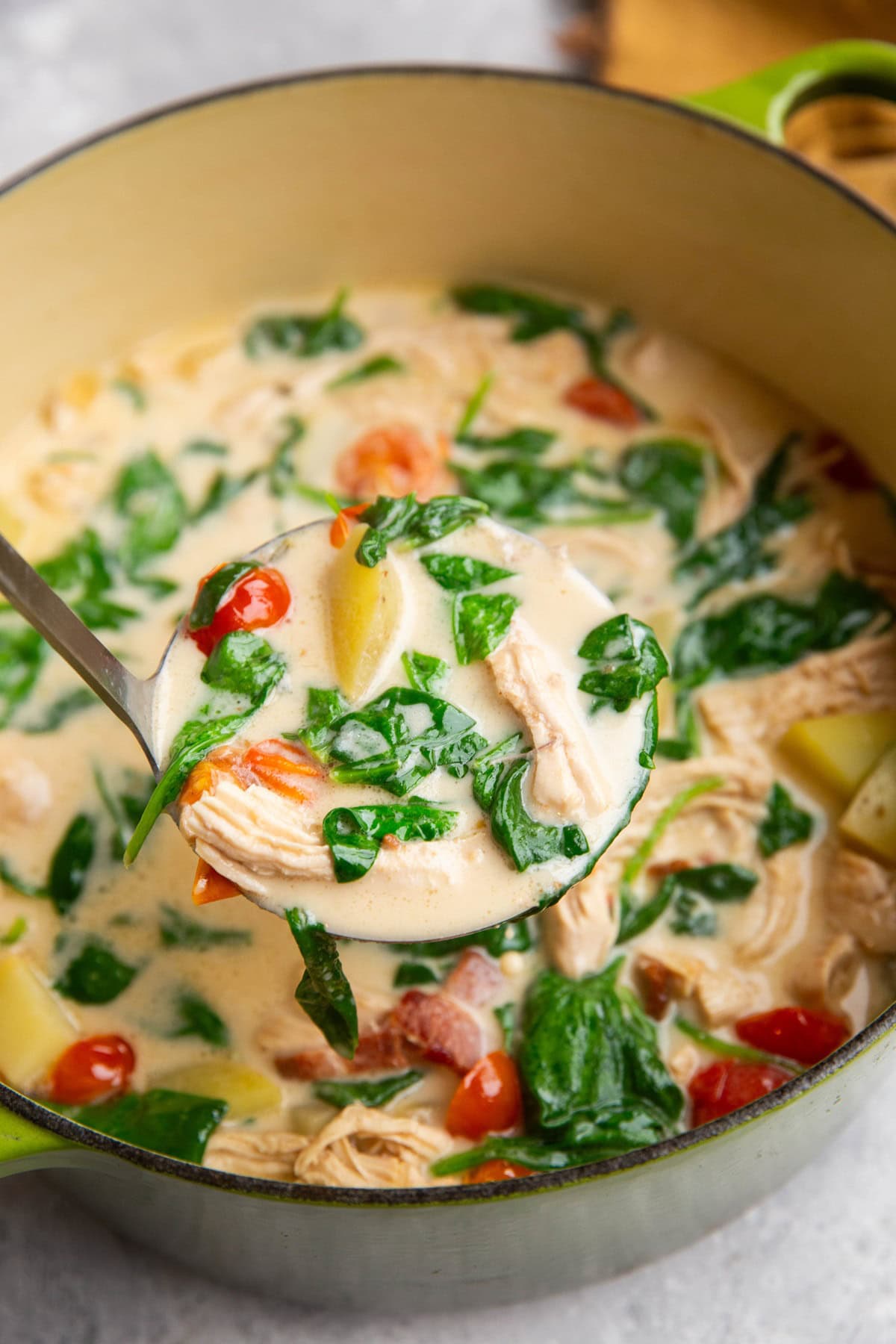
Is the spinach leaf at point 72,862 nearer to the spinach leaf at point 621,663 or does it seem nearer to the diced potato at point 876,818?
the spinach leaf at point 621,663

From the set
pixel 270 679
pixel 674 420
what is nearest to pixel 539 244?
pixel 674 420

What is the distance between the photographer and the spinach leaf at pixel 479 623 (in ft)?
9.35

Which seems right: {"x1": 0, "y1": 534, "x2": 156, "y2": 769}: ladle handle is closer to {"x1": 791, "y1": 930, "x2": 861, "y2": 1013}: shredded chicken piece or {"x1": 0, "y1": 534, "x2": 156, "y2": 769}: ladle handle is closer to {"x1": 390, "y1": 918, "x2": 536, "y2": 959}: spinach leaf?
{"x1": 390, "y1": 918, "x2": 536, "y2": 959}: spinach leaf

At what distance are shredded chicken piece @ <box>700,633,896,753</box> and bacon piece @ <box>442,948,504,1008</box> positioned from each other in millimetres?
834

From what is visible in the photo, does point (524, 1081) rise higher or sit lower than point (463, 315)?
lower

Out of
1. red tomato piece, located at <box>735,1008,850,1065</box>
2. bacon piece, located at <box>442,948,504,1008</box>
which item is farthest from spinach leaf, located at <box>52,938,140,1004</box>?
red tomato piece, located at <box>735,1008,850,1065</box>

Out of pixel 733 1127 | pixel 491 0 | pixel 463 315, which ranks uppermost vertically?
pixel 491 0

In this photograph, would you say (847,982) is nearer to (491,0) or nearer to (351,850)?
(351,850)

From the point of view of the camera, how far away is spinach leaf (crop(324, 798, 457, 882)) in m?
2.62

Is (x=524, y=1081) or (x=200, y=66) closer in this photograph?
(x=524, y=1081)

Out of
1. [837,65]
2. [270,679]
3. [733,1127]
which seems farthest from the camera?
[837,65]

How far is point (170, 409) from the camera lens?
422 centimetres

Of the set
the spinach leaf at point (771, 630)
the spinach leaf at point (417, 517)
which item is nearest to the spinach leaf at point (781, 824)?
the spinach leaf at point (771, 630)

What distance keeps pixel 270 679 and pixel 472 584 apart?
0.47 metres
